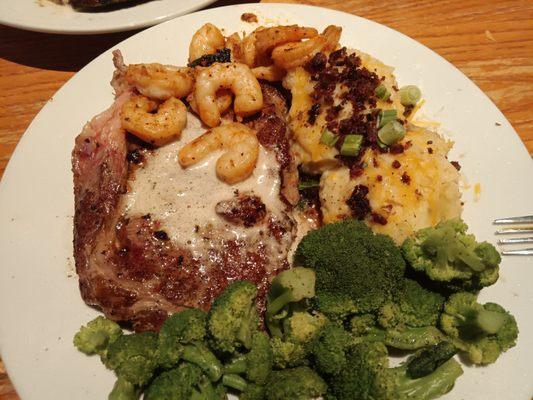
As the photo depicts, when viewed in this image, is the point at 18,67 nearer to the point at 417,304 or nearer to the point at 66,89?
the point at 66,89

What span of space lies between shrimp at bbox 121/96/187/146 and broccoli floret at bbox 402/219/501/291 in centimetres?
149

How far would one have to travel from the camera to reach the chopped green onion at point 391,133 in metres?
2.54

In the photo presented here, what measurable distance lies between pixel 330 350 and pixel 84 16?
312cm

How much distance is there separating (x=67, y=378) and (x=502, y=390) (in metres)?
2.10

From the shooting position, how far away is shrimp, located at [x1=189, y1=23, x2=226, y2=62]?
3.13m

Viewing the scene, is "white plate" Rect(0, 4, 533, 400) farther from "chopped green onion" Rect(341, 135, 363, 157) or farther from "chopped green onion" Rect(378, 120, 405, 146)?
"chopped green onion" Rect(341, 135, 363, 157)

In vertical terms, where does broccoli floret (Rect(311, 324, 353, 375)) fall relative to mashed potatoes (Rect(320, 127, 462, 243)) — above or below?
below

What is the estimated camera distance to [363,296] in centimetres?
229

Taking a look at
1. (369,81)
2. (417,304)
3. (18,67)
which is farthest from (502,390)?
(18,67)

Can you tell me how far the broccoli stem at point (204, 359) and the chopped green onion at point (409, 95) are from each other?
6.66ft

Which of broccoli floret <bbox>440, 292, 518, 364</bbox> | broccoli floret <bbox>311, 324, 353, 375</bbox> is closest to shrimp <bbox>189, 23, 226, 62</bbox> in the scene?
broccoli floret <bbox>311, 324, 353, 375</bbox>

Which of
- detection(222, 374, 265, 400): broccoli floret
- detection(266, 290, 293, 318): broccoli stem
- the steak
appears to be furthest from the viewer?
the steak

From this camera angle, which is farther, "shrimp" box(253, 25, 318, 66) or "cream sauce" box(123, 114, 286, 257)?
"shrimp" box(253, 25, 318, 66)


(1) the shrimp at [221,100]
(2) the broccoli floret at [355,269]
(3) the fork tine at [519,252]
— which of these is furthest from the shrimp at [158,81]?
(3) the fork tine at [519,252]
